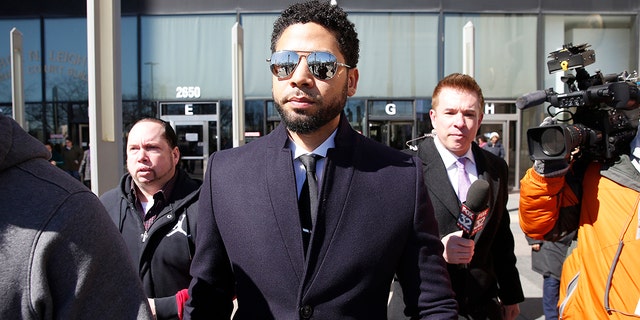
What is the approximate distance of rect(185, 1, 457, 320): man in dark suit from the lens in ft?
5.16

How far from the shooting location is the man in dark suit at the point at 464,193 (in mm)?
2443

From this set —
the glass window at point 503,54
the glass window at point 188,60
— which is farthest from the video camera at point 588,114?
the glass window at point 188,60

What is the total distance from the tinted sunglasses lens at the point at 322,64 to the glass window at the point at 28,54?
16509 millimetres

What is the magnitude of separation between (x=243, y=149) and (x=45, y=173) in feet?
2.50

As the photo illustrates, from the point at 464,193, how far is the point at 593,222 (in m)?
0.60

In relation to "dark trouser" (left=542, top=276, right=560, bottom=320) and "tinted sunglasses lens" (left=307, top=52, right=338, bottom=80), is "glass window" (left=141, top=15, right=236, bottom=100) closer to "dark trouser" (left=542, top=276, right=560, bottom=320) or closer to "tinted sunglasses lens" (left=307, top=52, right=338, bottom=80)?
"dark trouser" (left=542, top=276, right=560, bottom=320)

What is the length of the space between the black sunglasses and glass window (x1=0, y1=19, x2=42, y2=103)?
1642cm

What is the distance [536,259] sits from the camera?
478 cm

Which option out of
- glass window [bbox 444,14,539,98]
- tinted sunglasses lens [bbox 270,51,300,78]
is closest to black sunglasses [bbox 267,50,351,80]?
tinted sunglasses lens [bbox 270,51,300,78]

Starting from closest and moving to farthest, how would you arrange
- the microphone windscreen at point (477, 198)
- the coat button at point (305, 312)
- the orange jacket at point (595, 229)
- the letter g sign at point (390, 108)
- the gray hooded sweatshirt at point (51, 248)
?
the gray hooded sweatshirt at point (51, 248) < the coat button at point (305, 312) < the microphone windscreen at point (477, 198) < the orange jacket at point (595, 229) < the letter g sign at point (390, 108)

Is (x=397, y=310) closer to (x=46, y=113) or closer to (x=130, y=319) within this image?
(x=130, y=319)

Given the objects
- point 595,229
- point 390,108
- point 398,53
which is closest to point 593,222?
point 595,229

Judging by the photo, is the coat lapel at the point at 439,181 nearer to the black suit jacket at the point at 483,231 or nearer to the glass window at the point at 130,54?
the black suit jacket at the point at 483,231

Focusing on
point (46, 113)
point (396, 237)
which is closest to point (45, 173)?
point (396, 237)
